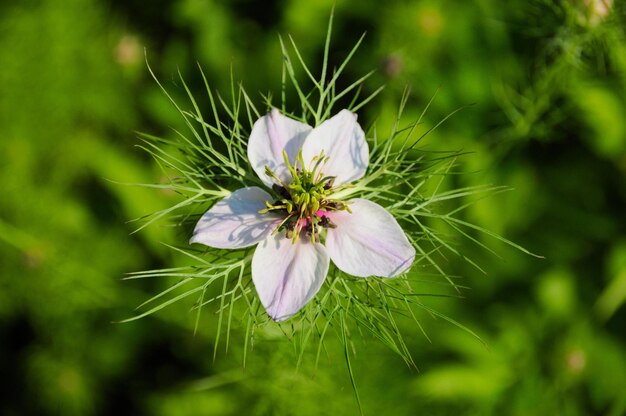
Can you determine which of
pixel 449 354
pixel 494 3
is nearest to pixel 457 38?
pixel 494 3

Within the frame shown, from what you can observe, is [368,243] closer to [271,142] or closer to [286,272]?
[286,272]

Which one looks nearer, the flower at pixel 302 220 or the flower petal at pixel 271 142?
the flower at pixel 302 220

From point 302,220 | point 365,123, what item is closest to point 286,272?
point 302,220

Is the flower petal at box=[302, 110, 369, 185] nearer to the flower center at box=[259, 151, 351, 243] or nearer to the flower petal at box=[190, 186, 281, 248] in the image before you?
the flower center at box=[259, 151, 351, 243]

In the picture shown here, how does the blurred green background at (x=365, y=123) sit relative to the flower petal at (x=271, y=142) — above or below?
below

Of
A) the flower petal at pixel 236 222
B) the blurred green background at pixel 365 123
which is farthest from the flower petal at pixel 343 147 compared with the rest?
the blurred green background at pixel 365 123

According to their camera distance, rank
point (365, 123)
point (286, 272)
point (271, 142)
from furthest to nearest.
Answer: point (365, 123) → point (271, 142) → point (286, 272)

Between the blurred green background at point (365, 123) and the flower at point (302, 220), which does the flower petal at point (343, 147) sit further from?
the blurred green background at point (365, 123)

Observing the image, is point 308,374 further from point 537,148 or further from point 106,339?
point 537,148
